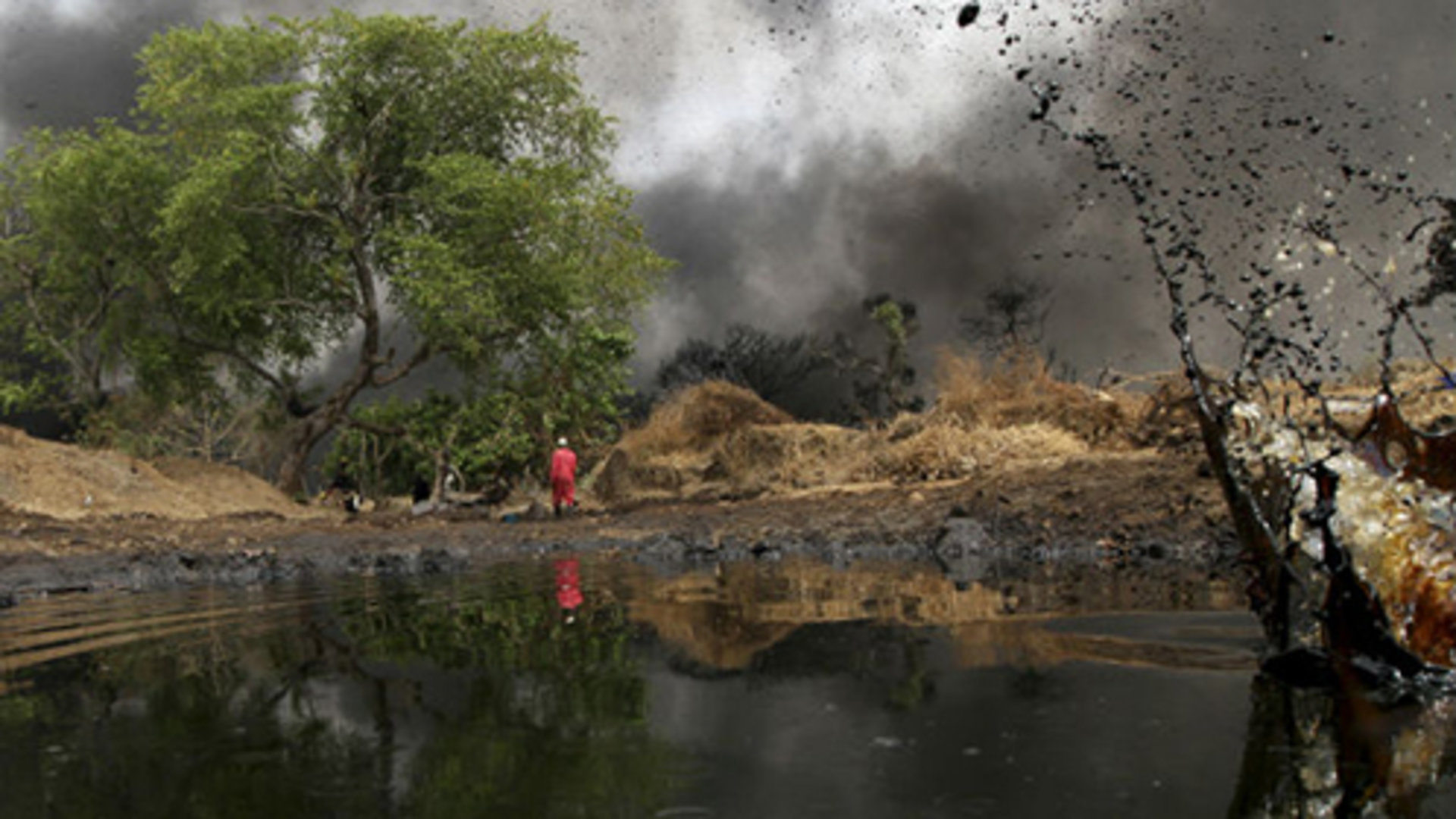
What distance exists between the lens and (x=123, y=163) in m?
26.2

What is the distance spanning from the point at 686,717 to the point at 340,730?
0.95 metres

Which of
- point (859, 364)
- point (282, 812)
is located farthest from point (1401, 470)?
point (859, 364)

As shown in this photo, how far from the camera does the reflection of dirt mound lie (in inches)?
723

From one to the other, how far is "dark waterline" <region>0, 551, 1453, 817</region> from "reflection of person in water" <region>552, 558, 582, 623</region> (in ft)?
0.53

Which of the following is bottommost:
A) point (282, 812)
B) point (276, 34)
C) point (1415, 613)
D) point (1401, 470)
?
point (282, 812)

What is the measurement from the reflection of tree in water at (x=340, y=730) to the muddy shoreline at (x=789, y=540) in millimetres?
4336

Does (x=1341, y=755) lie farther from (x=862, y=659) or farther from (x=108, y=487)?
(x=108, y=487)

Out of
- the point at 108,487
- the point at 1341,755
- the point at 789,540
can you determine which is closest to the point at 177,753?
the point at 1341,755

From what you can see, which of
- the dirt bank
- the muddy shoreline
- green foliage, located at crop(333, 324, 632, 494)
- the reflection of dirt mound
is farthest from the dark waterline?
green foliage, located at crop(333, 324, 632, 494)

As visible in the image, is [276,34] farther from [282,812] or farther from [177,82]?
[282,812]

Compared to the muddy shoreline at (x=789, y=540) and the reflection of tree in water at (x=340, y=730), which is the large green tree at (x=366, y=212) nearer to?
the muddy shoreline at (x=789, y=540)

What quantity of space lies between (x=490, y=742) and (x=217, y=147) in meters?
27.4

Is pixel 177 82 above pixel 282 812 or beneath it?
above

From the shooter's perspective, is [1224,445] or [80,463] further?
[80,463]
